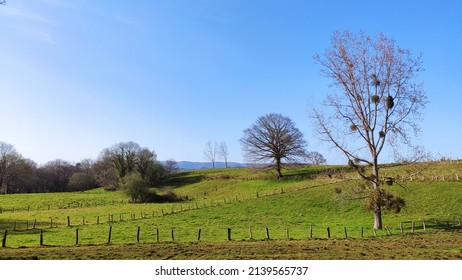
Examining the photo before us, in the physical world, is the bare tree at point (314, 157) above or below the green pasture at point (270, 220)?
above

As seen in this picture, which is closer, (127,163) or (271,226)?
(271,226)

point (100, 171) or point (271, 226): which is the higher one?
point (100, 171)

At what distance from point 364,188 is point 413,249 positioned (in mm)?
12374

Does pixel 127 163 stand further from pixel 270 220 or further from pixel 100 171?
pixel 270 220

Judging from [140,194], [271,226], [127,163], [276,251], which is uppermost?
[127,163]

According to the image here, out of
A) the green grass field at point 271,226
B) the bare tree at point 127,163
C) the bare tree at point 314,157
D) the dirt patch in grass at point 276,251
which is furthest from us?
the bare tree at point 127,163

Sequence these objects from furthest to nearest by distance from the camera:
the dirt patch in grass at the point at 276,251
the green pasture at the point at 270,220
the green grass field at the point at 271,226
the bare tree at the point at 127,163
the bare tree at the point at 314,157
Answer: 1. the bare tree at the point at 127,163
2. the bare tree at the point at 314,157
3. the green pasture at the point at 270,220
4. the green grass field at the point at 271,226
5. the dirt patch in grass at the point at 276,251

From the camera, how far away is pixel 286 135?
75.9m

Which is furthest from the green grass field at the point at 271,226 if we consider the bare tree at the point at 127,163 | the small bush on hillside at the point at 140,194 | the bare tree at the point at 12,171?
the bare tree at the point at 12,171

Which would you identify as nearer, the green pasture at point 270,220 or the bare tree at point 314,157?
the green pasture at point 270,220

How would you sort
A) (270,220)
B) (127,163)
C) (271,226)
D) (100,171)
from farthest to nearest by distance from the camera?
1. (100,171)
2. (127,163)
3. (270,220)
4. (271,226)

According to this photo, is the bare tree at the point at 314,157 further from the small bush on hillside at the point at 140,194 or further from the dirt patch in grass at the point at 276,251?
the dirt patch in grass at the point at 276,251

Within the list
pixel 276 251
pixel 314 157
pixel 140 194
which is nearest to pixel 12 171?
pixel 140 194

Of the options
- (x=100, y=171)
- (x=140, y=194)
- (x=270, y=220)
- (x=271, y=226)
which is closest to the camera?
(x=271, y=226)
